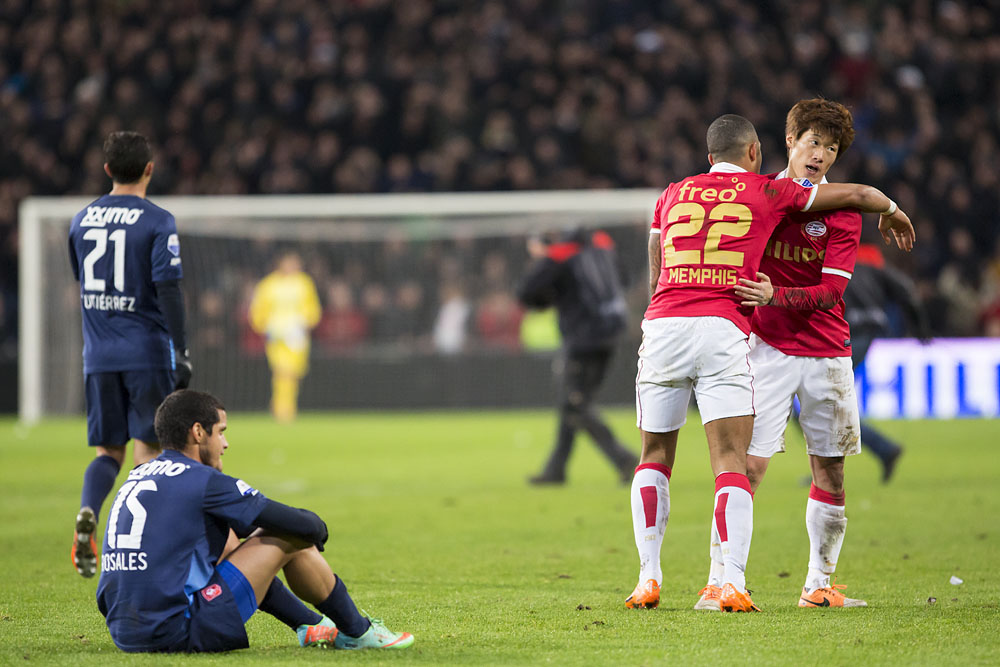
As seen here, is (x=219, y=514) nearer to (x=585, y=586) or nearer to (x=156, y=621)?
(x=156, y=621)

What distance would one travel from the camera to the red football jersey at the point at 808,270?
5359 mm

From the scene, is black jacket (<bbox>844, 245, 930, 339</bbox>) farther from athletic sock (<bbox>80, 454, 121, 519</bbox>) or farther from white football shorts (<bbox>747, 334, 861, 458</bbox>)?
athletic sock (<bbox>80, 454, 121, 519</bbox>)

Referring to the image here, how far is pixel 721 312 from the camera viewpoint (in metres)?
5.09

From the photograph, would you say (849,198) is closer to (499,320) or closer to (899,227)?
(899,227)

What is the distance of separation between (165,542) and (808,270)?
2.82 metres

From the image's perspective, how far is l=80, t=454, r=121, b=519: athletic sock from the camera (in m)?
6.29

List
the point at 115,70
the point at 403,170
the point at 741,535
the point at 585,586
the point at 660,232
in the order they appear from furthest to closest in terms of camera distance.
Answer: the point at 115,70 → the point at 403,170 → the point at 585,586 → the point at 660,232 → the point at 741,535

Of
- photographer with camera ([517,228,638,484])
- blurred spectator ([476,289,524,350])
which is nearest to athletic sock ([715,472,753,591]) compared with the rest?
photographer with camera ([517,228,638,484])

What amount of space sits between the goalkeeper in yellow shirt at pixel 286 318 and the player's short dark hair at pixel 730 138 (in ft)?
42.7

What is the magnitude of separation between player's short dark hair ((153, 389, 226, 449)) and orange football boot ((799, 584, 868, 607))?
8.32 ft

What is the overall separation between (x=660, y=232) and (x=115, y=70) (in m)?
18.5

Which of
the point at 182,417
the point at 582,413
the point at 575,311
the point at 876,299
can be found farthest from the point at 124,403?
the point at 876,299

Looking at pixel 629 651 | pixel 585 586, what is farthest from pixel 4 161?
pixel 629 651

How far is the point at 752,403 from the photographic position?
5.13 m
